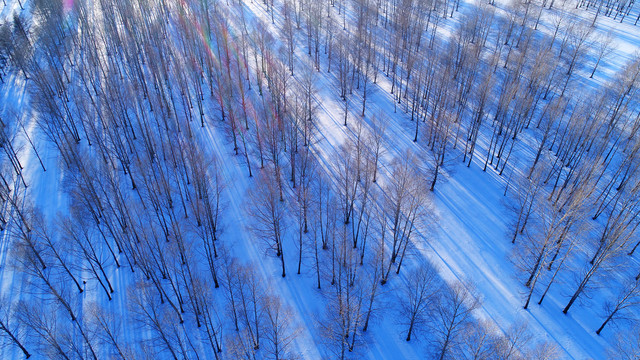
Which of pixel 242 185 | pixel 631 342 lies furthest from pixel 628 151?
pixel 242 185

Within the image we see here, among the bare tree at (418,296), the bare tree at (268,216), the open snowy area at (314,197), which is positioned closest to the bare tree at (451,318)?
the open snowy area at (314,197)

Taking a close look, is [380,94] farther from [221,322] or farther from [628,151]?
[221,322]

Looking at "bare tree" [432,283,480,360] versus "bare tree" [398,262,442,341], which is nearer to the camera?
"bare tree" [432,283,480,360]

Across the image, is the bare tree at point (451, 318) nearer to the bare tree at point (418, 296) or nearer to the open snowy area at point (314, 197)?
the open snowy area at point (314, 197)

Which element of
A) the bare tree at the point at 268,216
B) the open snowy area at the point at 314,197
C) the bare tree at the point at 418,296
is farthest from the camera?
the bare tree at the point at 268,216

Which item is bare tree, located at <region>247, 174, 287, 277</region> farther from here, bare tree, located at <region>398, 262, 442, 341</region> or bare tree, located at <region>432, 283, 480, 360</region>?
bare tree, located at <region>432, 283, 480, 360</region>

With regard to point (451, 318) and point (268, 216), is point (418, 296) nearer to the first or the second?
point (451, 318)

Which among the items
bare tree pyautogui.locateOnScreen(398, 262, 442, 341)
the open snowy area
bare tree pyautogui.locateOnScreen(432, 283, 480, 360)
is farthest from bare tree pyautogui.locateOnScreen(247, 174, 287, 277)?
bare tree pyautogui.locateOnScreen(432, 283, 480, 360)

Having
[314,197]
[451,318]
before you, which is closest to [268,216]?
[314,197]
